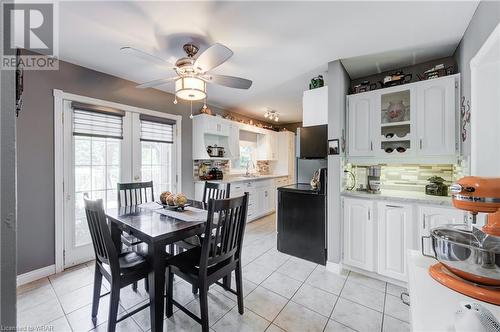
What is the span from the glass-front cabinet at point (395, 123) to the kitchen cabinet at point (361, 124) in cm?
6

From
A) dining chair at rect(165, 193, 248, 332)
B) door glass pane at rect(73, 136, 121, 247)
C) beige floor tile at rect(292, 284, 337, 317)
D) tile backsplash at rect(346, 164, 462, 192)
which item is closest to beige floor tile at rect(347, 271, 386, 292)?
beige floor tile at rect(292, 284, 337, 317)

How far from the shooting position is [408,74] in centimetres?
258

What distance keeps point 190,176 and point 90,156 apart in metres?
1.59

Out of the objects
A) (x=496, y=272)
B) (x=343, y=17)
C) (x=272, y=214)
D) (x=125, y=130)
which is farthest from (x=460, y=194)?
(x=272, y=214)

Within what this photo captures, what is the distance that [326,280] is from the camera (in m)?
2.34

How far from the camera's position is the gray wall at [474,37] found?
1357mm

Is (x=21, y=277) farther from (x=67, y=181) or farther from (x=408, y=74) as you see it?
(x=408, y=74)

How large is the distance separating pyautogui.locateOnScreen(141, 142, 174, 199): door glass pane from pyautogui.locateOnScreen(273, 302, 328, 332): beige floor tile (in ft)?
8.53

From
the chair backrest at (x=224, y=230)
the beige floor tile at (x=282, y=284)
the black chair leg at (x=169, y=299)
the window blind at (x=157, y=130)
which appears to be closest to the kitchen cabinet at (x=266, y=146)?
the window blind at (x=157, y=130)

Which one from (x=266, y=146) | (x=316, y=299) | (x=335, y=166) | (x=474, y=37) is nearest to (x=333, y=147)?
(x=335, y=166)

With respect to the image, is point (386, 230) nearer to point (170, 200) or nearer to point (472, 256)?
→ point (472, 256)

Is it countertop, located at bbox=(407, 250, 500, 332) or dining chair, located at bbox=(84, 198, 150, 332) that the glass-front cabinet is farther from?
dining chair, located at bbox=(84, 198, 150, 332)

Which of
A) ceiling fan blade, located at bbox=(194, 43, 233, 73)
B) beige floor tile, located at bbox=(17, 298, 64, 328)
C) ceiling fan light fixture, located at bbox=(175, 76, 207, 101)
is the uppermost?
ceiling fan blade, located at bbox=(194, 43, 233, 73)

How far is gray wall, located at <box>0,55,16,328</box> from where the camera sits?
1.83 feet
